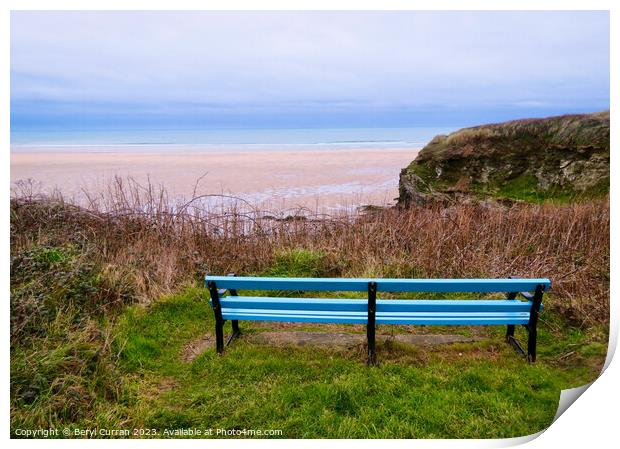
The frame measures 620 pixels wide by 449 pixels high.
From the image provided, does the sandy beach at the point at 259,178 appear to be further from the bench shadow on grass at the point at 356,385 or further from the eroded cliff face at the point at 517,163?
the bench shadow on grass at the point at 356,385

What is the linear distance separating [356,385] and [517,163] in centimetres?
1367

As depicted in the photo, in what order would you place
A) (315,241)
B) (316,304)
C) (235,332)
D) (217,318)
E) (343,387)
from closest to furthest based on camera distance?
(343,387) → (316,304) → (217,318) → (235,332) → (315,241)

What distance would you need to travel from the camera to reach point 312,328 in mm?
5082

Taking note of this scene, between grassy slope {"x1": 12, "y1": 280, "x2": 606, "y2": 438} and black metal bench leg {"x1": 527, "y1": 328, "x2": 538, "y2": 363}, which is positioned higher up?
black metal bench leg {"x1": 527, "y1": 328, "x2": 538, "y2": 363}

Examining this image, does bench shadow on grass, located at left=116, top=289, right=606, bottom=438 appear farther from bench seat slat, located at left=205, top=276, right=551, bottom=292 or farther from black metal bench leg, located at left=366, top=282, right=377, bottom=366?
bench seat slat, located at left=205, top=276, right=551, bottom=292

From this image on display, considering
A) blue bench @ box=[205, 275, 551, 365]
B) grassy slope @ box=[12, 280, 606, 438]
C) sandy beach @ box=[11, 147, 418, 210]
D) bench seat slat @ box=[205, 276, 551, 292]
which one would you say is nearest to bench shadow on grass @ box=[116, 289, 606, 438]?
grassy slope @ box=[12, 280, 606, 438]

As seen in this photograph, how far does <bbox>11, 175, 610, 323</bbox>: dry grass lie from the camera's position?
5969mm

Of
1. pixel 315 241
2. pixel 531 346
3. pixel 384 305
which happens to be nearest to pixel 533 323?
pixel 531 346

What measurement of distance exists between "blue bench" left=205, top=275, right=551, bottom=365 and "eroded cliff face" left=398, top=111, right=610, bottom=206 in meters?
9.64

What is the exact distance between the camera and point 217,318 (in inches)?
→ 168

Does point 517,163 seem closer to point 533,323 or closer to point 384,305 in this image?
point 533,323

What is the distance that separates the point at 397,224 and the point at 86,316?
16.2 feet
